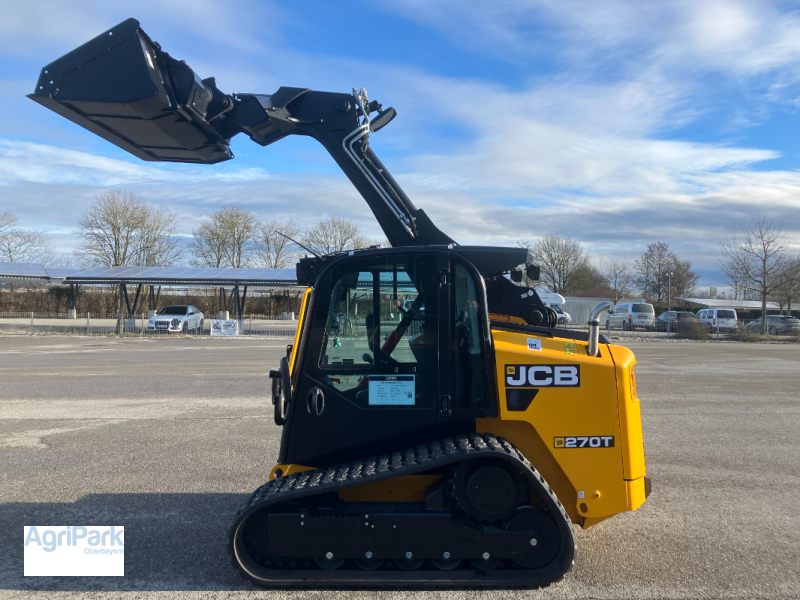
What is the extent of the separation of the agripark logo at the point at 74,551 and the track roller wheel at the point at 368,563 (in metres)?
1.63

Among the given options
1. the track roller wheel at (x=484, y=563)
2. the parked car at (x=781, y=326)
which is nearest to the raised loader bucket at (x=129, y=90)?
the track roller wheel at (x=484, y=563)

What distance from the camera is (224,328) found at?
2938 centimetres

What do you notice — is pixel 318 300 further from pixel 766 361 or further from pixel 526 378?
pixel 766 361

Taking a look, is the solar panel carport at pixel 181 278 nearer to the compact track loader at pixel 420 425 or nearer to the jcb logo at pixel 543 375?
the compact track loader at pixel 420 425

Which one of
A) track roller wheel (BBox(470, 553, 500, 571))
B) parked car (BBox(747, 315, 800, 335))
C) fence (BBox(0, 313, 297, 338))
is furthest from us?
parked car (BBox(747, 315, 800, 335))

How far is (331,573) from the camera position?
141 inches

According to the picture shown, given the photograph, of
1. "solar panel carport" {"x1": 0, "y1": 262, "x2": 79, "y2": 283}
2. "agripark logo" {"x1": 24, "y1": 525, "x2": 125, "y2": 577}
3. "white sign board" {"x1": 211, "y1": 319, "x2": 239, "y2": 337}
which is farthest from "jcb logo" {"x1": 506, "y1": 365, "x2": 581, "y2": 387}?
"solar panel carport" {"x1": 0, "y1": 262, "x2": 79, "y2": 283}

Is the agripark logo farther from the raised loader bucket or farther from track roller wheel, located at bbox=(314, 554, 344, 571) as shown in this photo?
the raised loader bucket

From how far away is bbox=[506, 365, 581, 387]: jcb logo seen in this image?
3721 mm

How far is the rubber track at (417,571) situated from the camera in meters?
3.46

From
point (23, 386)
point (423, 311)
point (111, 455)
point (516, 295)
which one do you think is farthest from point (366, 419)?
point (23, 386)

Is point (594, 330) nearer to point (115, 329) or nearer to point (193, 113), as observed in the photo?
point (193, 113)

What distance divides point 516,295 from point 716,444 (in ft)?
15.1

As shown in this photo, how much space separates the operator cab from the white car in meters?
28.6
